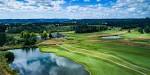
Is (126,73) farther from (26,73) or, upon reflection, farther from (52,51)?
(52,51)

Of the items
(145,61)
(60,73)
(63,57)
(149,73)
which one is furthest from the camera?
(63,57)

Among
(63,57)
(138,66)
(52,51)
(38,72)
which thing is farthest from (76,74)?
(52,51)

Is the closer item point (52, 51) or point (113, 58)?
point (113, 58)

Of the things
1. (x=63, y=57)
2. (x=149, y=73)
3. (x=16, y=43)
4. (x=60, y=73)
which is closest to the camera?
(x=149, y=73)

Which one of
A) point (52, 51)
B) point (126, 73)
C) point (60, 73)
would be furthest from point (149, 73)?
point (52, 51)

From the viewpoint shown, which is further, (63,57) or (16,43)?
(16,43)

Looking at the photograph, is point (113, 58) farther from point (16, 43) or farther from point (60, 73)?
point (16, 43)

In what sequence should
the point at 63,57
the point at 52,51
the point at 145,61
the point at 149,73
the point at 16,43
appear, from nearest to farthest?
the point at 149,73, the point at 145,61, the point at 63,57, the point at 52,51, the point at 16,43

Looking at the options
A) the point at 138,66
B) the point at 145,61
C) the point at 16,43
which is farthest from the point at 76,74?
the point at 16,43

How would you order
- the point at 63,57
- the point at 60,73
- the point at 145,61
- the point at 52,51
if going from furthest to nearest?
1. the point at 52,51
2. the point at 63,57
3. the point at 145,61
4. the point at 60,73
